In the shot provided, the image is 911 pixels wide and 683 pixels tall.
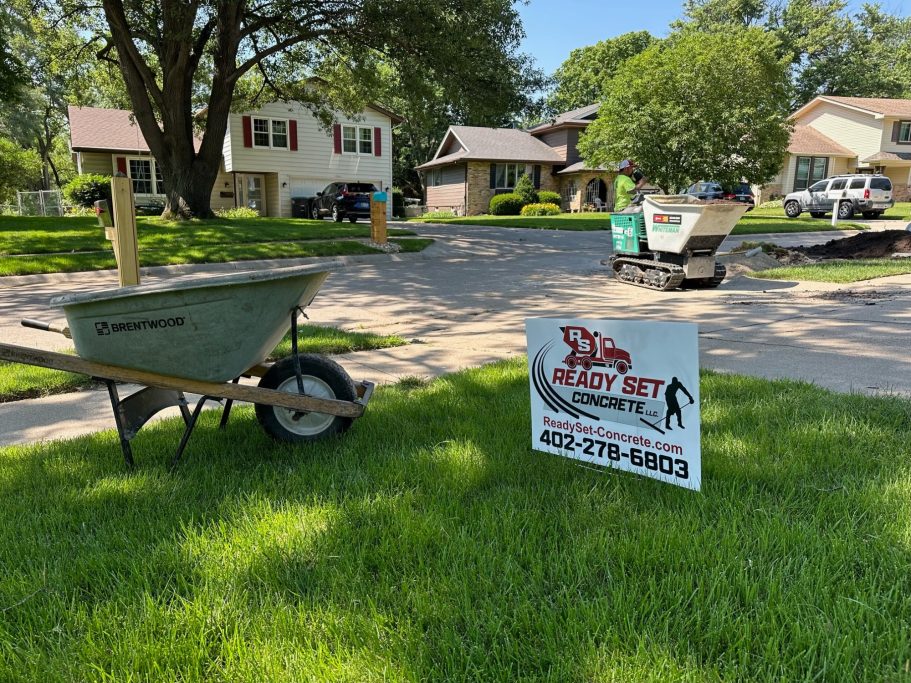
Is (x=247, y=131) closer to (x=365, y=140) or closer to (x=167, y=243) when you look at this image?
(x=365, y=140)

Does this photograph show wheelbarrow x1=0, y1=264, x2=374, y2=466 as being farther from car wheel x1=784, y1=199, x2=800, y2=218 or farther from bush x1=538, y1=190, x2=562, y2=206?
bush x1=538, y1=190, x2=562, y2=206

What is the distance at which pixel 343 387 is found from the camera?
3586mm

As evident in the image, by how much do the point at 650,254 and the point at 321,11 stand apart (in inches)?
458

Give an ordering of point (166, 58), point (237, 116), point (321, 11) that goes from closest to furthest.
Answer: point (321, 11) < point (166, 58) < point (237, 116)

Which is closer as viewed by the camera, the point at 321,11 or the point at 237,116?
the point at 321,11

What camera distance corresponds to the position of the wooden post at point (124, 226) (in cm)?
502

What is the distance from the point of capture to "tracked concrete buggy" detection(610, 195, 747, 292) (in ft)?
31.6

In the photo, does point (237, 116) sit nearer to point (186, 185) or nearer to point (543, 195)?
point (186, 185)

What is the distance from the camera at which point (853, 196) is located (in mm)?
29688

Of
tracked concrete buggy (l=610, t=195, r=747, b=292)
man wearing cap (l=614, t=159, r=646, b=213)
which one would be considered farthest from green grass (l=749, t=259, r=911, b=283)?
man wearing cap (l=614, t=159, r=646, b=213)

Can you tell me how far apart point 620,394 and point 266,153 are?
32.0 meters

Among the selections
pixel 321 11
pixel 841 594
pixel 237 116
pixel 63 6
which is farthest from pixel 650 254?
pixel 237 116

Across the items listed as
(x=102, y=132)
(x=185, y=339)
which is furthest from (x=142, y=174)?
(x=185, y=339)

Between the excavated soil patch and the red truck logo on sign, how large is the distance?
44.7 feet
